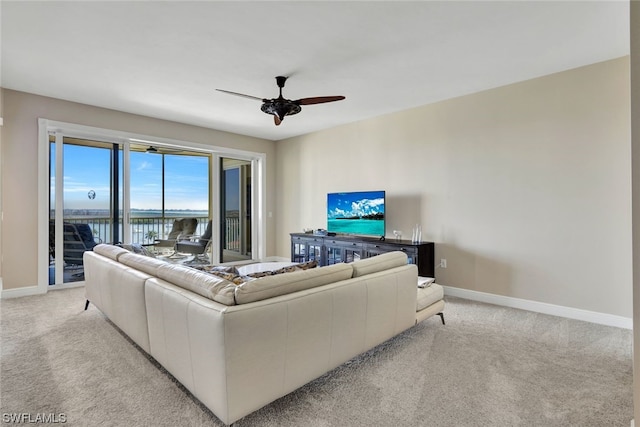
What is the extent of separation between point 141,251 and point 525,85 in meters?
4.86

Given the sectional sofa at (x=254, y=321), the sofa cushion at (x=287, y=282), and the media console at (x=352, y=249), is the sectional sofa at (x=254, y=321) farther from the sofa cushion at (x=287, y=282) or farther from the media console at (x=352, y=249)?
the media console at (x=352, y=249)

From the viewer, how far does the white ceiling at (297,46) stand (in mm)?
2381

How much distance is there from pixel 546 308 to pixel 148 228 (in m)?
7.80

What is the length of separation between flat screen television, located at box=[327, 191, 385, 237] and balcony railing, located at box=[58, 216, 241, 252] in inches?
90.1

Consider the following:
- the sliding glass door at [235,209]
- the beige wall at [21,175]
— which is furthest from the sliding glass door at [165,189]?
the beige wall at [21,175]

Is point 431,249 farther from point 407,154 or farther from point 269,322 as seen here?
point 269,322

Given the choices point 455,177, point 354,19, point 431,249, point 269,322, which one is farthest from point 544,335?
point 354,19

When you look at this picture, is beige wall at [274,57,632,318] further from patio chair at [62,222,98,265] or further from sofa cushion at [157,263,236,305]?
patio chair at [62,222,98,265]

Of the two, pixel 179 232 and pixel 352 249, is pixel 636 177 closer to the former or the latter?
pixel 352 249

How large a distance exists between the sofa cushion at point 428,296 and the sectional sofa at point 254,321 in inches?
11.6

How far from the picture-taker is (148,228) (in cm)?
759

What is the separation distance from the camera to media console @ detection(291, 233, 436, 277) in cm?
414

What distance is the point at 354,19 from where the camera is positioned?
2.48 meters

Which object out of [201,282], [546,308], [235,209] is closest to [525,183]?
[546,308]
